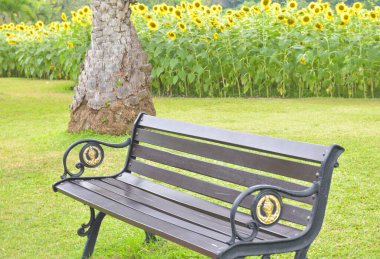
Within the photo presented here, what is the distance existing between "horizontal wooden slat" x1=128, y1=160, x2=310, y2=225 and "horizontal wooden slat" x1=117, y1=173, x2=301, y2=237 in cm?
5

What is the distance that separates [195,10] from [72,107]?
478cm

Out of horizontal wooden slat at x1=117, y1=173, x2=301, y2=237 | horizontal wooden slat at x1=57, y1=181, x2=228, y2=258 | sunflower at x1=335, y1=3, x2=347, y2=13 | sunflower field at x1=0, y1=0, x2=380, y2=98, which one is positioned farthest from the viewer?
sunflower at x1=335, y1=3, x2=347, y2=13

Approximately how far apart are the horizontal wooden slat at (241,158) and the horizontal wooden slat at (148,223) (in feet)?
1.58

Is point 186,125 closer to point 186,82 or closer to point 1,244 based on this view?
point 1,244

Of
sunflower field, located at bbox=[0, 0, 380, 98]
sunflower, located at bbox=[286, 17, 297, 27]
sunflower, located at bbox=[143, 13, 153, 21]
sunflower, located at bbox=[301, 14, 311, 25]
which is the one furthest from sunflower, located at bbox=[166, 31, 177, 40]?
sunflower, located at bbox=[301, 14, 311, 25]

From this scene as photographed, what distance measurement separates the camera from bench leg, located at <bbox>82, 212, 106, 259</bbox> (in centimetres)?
405

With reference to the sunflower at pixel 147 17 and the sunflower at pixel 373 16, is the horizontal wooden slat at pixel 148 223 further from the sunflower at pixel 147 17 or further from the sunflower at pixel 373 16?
the sunflower at pixel 373 16

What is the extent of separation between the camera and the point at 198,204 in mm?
3654

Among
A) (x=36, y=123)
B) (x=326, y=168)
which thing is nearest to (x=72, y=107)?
(x=36, y=123)

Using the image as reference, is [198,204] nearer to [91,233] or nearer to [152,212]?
[152,212]

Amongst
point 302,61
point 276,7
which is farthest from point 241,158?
point 276,7

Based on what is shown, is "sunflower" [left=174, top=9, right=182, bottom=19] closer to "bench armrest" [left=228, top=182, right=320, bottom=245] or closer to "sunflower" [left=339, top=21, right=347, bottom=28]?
"sunflower" [left=339, top=21, right=347, bottom=28]

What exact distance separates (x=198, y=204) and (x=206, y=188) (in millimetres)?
96

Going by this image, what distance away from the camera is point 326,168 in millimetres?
3002
